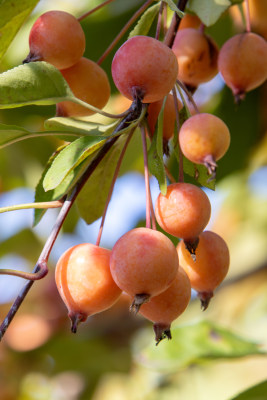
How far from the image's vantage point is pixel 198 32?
123 centimetres

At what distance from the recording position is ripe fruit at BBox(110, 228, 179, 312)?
809mm

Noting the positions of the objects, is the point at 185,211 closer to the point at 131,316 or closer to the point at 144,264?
the point at 144,264

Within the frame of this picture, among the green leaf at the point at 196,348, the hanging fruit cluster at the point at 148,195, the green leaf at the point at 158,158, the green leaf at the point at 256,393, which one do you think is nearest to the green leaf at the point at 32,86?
the hanging fruit cluster at the point at 148,195

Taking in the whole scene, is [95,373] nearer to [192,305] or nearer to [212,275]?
[192,305]

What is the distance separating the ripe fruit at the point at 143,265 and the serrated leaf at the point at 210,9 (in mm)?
467

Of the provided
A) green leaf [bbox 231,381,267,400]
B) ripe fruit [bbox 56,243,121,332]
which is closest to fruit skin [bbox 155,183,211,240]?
ripe fruit [bbox 56,243,121,332]

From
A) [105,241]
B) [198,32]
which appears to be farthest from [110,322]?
[198,32]

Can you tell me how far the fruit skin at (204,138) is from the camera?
0.89m

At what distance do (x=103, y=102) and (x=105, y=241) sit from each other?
177cm

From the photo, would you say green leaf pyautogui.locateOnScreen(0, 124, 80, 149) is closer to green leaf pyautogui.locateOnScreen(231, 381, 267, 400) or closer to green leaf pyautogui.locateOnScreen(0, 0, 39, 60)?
green leaf pyautogui.locateOnScreen(0, 0, 39, 60)

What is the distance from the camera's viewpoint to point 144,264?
2.68 feet

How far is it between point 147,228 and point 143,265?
8 centimetres

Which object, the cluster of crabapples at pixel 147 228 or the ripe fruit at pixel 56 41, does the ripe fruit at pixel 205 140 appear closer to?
the cluster of crabapples at pixel 147 228

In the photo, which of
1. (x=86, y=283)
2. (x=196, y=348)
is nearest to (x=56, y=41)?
→ (x=86, y=283)
